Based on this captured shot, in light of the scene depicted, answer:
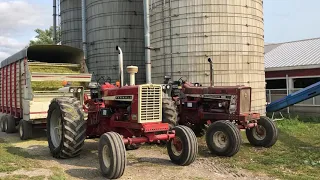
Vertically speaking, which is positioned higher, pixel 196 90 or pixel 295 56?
pixel 295 56

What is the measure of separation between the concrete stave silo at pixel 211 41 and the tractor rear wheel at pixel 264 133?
399cm

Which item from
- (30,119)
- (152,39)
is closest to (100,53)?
(152,39)

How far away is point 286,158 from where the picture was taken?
7.41m

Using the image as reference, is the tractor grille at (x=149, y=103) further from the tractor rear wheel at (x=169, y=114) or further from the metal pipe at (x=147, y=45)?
the metal pipe at (x=147, y=45)

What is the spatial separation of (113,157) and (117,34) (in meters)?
12.6

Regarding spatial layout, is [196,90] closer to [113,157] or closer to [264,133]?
[264,133]

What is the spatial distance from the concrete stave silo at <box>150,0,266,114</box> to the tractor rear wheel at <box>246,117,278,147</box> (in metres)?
3.99

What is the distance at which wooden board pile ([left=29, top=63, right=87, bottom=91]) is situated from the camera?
10.7 m

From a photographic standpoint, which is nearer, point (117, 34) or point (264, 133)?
point (264, 133)

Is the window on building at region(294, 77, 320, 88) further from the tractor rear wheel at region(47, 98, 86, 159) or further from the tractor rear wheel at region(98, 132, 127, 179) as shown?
the tractor rear wheel at region(98, 132, 127, 179)

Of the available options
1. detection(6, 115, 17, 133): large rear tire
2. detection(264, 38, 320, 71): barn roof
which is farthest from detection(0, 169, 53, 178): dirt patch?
detection(264, 38, 320, 71): barn roof

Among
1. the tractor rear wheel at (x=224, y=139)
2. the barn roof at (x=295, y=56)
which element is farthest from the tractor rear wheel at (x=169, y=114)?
the barn roof at (x=295, y=56)

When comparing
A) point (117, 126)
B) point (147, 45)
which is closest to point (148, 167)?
point (117, 126)

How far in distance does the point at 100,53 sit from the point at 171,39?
5778 millimetres
